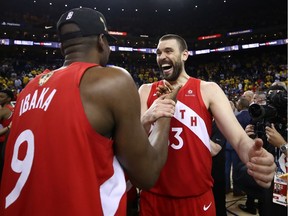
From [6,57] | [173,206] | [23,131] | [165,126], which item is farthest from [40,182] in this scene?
[6,57]

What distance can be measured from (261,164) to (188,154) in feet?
2.73

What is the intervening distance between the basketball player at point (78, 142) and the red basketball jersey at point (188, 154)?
28.2 inches

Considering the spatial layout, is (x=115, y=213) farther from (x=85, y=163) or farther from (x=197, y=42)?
(x=197, y=42)

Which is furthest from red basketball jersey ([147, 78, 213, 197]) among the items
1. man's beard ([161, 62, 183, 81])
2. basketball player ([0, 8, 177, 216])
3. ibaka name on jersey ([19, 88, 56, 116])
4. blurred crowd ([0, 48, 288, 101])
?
blurred crowd ([0, 48, 288, 101])

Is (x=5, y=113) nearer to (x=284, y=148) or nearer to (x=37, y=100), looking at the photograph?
(x=37, y=100)

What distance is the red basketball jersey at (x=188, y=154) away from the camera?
1980 millimetres

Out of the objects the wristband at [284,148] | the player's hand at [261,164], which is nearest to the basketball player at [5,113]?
the wristband at [284,148]

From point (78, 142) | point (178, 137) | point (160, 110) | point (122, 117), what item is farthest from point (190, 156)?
point (78, 142)

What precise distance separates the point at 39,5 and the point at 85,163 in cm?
2854

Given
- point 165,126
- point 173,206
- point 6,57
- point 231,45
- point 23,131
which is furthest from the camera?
point 231,45

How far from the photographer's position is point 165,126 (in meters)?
1.56

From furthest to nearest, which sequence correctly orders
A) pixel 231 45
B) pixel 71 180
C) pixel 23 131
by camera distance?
pixel 231 45 → pixel 23 131 → pixel 71 180

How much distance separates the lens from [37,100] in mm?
1230

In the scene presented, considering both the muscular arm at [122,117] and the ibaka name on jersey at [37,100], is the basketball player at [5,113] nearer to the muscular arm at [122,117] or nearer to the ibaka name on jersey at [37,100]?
the ibaka name on jersey at [37,100]
